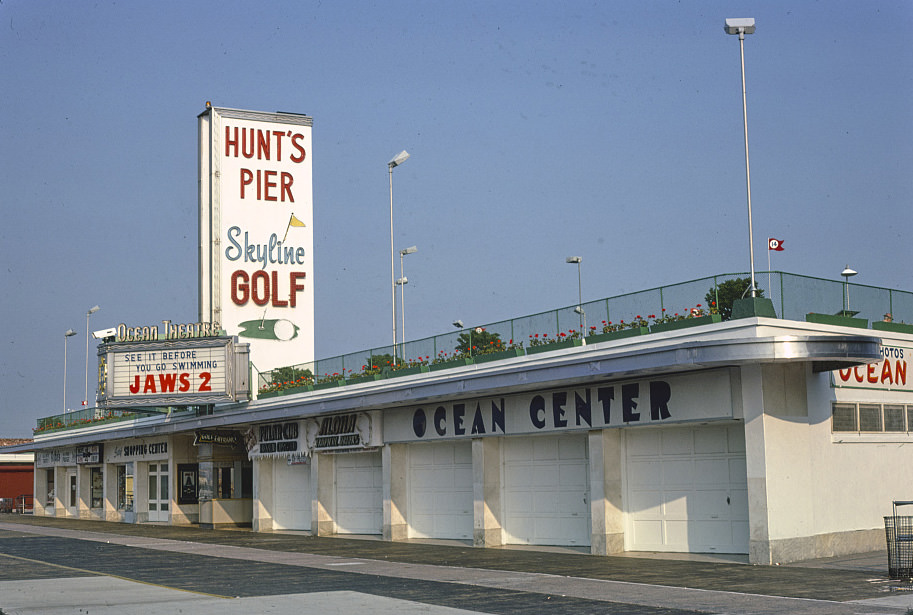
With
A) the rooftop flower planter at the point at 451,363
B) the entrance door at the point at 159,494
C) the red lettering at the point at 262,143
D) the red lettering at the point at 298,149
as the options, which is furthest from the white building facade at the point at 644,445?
the red lettering at the point at 298,149

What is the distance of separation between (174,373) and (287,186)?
432 inches

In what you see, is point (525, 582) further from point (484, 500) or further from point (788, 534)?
point (484, 500)

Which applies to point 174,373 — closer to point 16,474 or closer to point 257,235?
point 257,235

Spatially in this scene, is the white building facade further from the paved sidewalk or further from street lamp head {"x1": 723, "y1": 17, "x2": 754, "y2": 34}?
street lamp head {"x1": 723, "y1": 17, "x2": 754, "y2": 34}

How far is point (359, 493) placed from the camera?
34.4m

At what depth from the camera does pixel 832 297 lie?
75.6ft

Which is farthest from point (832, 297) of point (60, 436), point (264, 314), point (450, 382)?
point (60, 436)

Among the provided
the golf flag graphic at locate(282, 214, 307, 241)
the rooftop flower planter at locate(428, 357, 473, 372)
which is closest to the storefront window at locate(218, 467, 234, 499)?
the golf flag graphic at locate(282, 214, 307, 241)

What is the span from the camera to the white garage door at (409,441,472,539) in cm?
3005

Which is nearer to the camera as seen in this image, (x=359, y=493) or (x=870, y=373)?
(x=870, y=373)

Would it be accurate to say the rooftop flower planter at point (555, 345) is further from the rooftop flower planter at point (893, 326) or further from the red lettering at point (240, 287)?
the red lettering at point (240, 287)

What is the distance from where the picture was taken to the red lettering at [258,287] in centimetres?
4538

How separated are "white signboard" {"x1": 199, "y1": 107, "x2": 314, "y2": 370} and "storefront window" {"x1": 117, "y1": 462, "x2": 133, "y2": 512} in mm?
9866

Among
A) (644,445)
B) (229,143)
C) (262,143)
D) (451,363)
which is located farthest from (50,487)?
(644,445)
